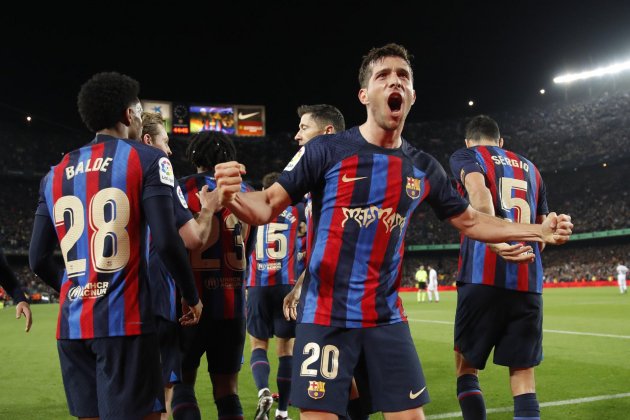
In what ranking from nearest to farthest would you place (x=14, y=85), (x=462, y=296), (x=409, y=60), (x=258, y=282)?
(x=409, y=60) → (x=462, y=296) → (x=258, y=282) → (x=14, y=85)

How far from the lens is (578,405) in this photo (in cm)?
632

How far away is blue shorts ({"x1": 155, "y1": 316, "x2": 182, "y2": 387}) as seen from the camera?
4.04 metres

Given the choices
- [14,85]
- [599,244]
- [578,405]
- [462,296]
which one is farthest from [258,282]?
[599,244]

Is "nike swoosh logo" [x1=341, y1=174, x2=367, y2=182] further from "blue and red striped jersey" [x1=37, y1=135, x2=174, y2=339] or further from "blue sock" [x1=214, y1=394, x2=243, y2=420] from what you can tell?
"blue sock" [x1=214, y1=394, x2=243, y2=420]

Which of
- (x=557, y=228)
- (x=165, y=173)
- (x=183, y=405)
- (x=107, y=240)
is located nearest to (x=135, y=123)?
(x=165, y=173)

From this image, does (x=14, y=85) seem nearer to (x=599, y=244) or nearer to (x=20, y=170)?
(x=20, y=170)

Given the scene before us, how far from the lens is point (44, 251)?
345 cm

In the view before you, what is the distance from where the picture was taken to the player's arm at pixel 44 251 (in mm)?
3371

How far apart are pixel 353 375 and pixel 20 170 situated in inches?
2125

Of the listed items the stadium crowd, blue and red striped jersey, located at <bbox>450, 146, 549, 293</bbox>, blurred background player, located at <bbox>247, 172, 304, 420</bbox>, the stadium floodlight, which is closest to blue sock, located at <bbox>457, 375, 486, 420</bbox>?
blue and red striped jersey, located at <bbox>450, 146, 549, 293</bbox>

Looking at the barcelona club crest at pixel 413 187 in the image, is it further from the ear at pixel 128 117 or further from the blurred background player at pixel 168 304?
the ear at pixel 128 117

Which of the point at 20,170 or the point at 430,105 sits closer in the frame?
the point at 20,170

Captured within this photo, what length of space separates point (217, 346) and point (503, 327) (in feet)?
6.84

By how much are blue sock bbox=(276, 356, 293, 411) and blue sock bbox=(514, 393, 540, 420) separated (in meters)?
2.21
